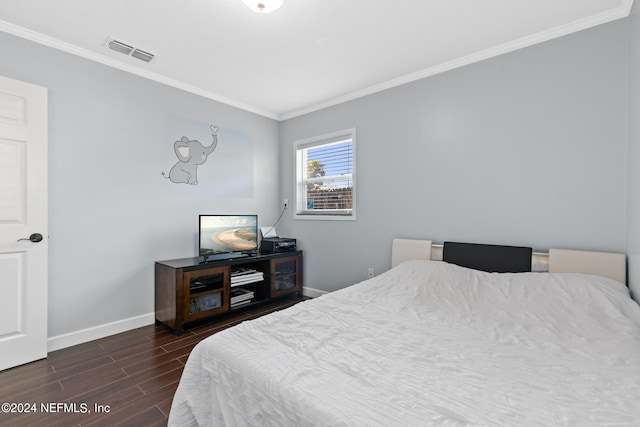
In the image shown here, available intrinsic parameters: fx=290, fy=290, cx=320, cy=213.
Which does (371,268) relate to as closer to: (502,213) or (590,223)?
(502,213)

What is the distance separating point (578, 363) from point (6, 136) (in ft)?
11.8

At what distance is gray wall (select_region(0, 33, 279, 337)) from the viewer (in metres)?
2.37

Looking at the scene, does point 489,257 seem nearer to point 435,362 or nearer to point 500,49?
point 435,362

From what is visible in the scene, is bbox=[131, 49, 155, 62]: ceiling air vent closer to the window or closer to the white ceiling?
the white ceiling

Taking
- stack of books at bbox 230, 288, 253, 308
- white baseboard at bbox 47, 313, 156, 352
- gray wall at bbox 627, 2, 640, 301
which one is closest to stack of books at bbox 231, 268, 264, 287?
stack of books at bbox 230, 288, 253, 308

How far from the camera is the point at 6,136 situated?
207cm

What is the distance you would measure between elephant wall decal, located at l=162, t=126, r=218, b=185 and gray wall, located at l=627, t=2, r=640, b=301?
3.60m

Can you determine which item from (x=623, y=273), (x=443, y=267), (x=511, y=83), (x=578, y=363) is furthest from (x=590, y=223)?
(x=578, y=363)

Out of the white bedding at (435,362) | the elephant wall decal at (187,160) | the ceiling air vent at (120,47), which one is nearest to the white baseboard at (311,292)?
the white bedding at (435,362)

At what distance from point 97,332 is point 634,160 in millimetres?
4242

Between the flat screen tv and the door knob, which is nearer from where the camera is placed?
the door knob

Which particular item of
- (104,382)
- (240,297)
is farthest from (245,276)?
(104,382)

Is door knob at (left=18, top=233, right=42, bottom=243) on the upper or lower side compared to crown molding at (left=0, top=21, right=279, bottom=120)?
lower

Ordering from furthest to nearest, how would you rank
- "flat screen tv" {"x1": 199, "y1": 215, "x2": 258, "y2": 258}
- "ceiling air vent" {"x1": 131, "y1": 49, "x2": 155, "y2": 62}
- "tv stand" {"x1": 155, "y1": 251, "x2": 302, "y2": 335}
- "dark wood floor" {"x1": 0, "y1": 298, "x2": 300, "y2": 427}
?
"flat screen tv" {"x1": 199, "y1": 215, "x2": 258, "y2": 258} < "tv stand" {"x1": 155, "y1": 251, "x2": 302, "y2": 335} < "ceiling air vent" {"x1": 131, "y1": 49, "x2": 155, "y2": 62} < "dark wood floor" {"x1": 0, "y1": 298, "x2": 300, "y2": 427}
